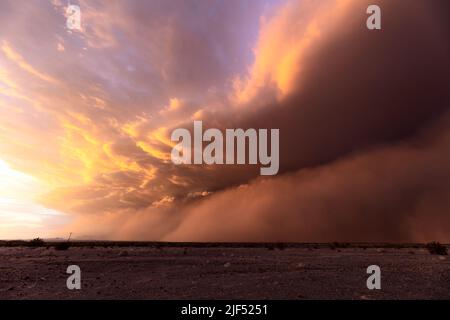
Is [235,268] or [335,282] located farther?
[235,268]
